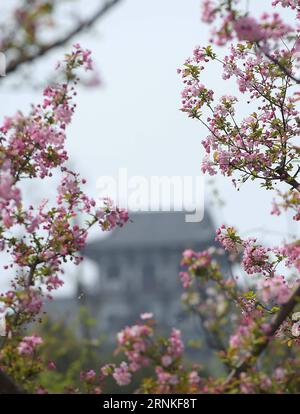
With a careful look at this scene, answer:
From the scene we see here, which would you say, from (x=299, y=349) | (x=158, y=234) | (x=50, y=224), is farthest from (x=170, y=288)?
(x=50, y=224)

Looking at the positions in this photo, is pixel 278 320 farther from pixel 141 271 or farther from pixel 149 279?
pixel 141 271

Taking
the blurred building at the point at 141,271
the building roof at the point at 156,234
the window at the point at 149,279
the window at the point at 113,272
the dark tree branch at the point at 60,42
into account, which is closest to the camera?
the dark tree branch at the point at 60,42

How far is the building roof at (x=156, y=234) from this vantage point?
66.2 meters

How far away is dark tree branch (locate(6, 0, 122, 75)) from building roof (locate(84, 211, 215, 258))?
193 ft

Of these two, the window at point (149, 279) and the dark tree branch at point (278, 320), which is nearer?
the dark tree branch at point (278, 320)

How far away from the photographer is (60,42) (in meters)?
5.28

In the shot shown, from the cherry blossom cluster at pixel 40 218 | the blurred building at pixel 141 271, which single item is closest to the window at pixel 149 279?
the blurred building at pixel 141 271

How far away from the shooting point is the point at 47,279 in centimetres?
684

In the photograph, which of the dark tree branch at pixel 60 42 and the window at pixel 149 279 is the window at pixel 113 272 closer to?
the window at pixel 149 279

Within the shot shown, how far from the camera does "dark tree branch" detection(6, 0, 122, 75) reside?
510 cm

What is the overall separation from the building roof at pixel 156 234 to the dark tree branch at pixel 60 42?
58.8 m

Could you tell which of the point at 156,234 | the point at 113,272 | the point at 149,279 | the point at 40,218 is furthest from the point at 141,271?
the point at 40,218

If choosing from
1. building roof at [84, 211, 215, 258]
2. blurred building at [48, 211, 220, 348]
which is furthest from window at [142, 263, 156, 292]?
building roof at [84, 211, 215, 258]

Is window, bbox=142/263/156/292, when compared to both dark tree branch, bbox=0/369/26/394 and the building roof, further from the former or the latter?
dark tree branch, bbox=0/369/26/394
